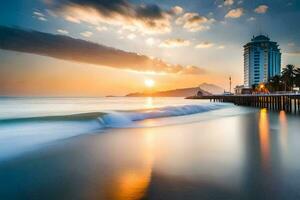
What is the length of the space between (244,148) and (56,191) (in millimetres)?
8493

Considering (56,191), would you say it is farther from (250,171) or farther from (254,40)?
(254,40)

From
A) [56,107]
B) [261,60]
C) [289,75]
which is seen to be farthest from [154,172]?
[261,60]

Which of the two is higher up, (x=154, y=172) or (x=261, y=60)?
(x=261, y=60)

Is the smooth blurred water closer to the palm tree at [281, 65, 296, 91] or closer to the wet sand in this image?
the wet sand

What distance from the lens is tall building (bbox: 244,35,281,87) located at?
6289 inches

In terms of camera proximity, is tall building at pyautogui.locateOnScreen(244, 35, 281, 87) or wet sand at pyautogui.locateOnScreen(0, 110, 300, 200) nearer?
wet sand at pyautogui.locateOnScreen(0, 110, 300, 200)

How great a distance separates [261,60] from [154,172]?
174 m

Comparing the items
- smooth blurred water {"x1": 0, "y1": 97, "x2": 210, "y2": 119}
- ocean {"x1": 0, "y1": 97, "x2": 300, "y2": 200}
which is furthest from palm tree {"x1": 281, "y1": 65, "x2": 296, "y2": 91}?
ocean {"x1": 0, "y1": 97, "x2": 300, "y2": 200}

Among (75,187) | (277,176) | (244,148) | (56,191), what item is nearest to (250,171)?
(277,176)

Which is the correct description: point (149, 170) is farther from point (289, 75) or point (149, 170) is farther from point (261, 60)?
point (261, 60)

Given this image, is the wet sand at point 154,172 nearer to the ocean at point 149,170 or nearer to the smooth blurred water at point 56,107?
the ocean at point 149,170

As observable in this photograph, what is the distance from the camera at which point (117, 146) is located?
11.5 meters

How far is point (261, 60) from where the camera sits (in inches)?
6339

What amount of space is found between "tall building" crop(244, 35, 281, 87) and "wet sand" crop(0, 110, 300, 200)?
163959mm
